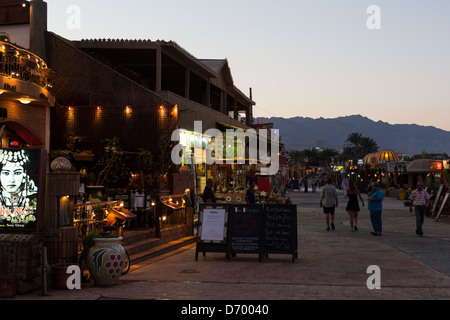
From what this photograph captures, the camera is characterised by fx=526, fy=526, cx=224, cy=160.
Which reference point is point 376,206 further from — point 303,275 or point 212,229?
point 303,275

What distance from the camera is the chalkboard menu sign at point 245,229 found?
11.6 m

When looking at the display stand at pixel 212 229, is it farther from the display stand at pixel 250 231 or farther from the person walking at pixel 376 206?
the person walking at pixel 376 206

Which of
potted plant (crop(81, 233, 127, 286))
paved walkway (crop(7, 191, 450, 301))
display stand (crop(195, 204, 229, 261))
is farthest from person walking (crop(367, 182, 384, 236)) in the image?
potted plant (crop(81, 233, 127, 286))

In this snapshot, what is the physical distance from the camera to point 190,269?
34.5 ft

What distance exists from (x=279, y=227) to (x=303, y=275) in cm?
214

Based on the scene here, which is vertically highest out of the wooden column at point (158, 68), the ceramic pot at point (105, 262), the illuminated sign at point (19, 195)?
the wooden column at point (158, 68)

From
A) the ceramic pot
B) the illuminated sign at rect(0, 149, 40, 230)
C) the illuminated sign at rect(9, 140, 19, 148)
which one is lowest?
the ceramic pot

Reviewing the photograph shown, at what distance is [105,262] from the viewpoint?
29.0 feet

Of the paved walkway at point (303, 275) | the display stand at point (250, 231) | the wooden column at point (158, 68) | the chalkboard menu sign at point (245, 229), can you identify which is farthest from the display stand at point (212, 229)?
the wooden column at point (158, 68)

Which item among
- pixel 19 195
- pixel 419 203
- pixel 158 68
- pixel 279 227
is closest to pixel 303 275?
pixel 279 227

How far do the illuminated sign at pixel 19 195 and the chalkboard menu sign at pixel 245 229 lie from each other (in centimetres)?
453

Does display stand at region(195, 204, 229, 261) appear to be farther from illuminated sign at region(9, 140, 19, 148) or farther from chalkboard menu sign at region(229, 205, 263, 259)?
illuminated sign at region(9, 140, 19, 148)

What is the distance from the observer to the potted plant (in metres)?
8.81
